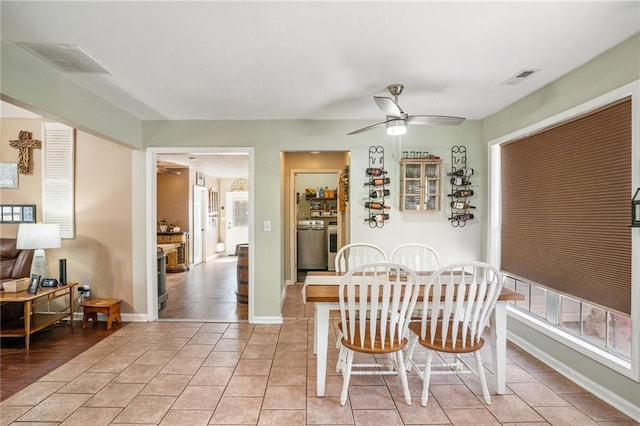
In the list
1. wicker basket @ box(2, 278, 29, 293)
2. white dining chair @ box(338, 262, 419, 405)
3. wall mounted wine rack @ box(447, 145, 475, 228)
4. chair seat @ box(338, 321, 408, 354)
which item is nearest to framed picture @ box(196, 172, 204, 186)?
wicker basket @ box(2, 278, 29, 293)

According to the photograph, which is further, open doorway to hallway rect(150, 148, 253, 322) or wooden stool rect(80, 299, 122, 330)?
open doorway to hallway rect(150, 148, 253, 322)

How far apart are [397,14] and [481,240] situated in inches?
119

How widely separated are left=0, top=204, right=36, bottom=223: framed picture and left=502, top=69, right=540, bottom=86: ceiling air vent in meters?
5.42

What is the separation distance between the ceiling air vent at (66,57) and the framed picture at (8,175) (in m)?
2.25

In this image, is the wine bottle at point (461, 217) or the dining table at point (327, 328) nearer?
the dining table at point (327, 328)

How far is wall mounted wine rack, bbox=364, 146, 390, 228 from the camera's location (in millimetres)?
3820

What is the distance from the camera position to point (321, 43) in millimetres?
2084

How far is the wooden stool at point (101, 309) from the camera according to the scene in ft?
11.9

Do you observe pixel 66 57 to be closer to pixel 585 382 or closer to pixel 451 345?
pixel 451 345

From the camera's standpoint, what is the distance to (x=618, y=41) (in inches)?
82.6

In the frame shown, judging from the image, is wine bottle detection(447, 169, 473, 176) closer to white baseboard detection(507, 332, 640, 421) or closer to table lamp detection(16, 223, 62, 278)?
white baseboard detection(507, 332, 640, 421)

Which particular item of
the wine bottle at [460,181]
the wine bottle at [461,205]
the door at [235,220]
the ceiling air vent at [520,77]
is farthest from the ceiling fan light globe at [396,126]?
the door at [235,220]

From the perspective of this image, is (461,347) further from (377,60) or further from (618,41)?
(618,41)

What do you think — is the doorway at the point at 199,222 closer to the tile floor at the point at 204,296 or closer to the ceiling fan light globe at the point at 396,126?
the tile floor at the point at 204,296
